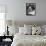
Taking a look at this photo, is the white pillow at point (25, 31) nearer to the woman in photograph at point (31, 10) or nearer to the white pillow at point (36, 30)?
the white pillow at point (36, 30)

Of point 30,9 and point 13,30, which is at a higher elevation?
point 30,9

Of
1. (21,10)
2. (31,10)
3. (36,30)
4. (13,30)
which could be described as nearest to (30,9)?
(31,10)

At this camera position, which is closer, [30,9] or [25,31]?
[25,31]

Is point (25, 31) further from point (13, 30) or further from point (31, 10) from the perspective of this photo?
point (31, 10)

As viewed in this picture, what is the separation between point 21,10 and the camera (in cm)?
478

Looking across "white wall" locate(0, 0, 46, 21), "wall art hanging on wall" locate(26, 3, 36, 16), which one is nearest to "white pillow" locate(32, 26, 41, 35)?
"white wall" locate(0, 0, 46, 21)

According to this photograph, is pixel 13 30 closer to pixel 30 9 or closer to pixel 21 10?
pixel 21 10

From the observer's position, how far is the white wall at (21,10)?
475 centimetres

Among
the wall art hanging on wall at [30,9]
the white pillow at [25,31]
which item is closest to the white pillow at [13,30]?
the white pillow at [25,31]

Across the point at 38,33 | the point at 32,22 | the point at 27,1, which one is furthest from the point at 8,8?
the point at 38,33

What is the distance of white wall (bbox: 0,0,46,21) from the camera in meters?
4.75

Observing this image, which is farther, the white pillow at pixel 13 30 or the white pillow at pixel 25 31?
the white pillow at pixel 13 30

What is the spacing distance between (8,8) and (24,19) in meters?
0.79

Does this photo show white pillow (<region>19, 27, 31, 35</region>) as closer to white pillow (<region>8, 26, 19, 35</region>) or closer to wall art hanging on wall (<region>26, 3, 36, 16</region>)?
white pillow (<region>8, 26, 19, 35</region>)
